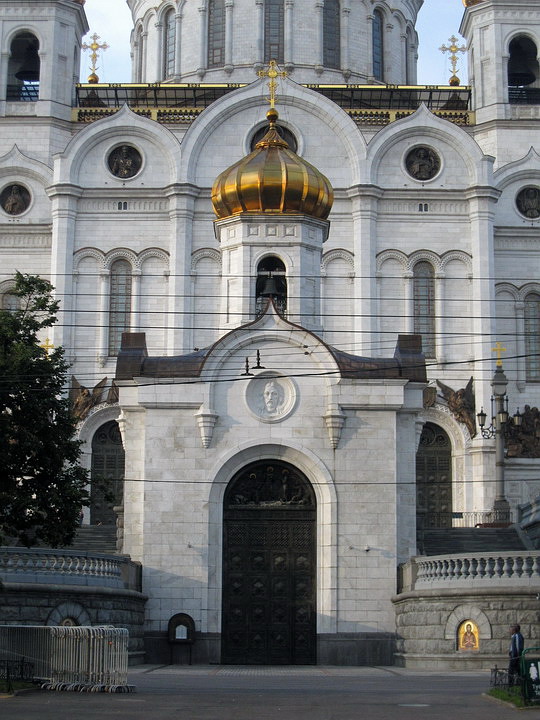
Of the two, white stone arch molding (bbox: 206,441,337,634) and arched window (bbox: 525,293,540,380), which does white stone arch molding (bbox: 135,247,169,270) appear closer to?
arched window (bbox: 525,293,540,380)

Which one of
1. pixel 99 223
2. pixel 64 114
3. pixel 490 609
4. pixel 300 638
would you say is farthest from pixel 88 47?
pixel 490 609

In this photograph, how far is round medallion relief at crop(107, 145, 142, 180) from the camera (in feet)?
153

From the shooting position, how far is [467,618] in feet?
87.8

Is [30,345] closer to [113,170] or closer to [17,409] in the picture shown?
[17,409]

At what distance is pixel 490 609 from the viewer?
26469 mm

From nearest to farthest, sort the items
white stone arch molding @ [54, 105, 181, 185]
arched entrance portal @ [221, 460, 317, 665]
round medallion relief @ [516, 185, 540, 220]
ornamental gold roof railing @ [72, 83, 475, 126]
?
arched entrance portal @ [221, 460, 317, 665]
white stone arch molding @ [54, 105, 181, 185]
round medallion relief @ [516, 185, 540, 220]
ornamental gold roof railing @ [72, 83, 475, 126]

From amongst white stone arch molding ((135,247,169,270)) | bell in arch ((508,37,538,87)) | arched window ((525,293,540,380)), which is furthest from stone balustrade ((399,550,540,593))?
bell in arch ((508,37,538,87))

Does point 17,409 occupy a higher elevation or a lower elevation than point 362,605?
higher

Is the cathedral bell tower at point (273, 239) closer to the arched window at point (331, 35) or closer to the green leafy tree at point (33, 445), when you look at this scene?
the green leafy tree at point (33, 445)

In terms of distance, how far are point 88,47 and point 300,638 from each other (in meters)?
29.9

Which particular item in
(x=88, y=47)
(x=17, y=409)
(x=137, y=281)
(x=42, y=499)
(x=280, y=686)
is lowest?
(x=280, y=686)

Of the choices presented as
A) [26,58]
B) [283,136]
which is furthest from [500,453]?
[26,58]

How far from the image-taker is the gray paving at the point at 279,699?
17.4 m

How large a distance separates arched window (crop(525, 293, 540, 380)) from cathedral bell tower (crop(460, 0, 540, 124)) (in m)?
6.70
